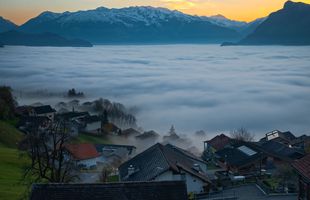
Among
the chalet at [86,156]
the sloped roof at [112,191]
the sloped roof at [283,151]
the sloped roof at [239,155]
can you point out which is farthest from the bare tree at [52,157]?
the chalet at [86,156]

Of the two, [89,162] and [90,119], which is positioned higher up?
[90,119]

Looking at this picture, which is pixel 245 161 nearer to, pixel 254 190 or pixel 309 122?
pixel 254 190

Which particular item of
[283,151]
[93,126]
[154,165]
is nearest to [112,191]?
[154,165]

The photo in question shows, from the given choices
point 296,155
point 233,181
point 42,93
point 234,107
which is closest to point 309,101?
point 234,107

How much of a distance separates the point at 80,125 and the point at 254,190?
57667 mm

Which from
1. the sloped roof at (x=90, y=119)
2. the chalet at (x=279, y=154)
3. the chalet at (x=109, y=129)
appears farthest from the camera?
the chalet at (x=109, y=129)

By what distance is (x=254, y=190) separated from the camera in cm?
2948

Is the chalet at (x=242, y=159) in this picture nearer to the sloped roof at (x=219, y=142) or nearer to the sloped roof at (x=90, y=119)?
the sloped roof at (x=219, y=142)

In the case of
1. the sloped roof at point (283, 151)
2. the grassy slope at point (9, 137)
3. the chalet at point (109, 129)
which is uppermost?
the grassy slope at point (9, 137)

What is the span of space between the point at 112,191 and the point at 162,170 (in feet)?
40.9

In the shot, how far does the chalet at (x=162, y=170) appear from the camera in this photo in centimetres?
2784

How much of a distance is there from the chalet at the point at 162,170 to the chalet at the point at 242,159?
382 inches

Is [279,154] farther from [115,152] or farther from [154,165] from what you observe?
[115,152]

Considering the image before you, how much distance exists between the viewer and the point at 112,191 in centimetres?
1527
